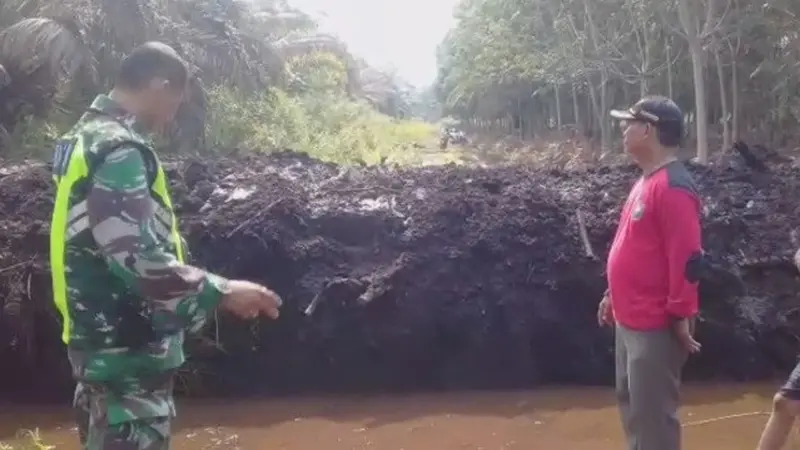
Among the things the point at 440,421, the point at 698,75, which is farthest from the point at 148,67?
the point at 698,75

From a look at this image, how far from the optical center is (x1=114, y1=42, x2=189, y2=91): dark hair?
8.02 ft

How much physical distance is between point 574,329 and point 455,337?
3.04 feet

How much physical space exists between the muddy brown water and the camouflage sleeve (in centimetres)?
295

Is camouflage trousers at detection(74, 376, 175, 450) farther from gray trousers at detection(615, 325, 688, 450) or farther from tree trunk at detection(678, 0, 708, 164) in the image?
tree trunk at detection(678, 0, 708, 164)

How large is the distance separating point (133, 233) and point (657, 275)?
2.13 meters

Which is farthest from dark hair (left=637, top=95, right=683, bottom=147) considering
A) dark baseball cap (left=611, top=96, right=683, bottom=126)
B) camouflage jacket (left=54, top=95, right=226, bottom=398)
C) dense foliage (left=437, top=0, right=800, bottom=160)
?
dense foliage (left=437, top=0, right=800, bottom=160)

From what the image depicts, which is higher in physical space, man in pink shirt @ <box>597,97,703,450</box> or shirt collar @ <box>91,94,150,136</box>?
shirt collar @ <box>91,94,150,136</box>

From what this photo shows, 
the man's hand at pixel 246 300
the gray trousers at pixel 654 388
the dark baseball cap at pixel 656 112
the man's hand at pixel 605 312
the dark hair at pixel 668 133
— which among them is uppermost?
the dark baseball cap at pixel 656 112

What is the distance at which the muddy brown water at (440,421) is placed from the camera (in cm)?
498

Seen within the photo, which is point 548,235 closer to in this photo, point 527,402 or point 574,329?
point 574,329

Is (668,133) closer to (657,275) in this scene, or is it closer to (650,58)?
(657,275)

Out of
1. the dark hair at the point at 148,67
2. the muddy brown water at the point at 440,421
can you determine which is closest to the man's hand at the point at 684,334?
the muddy brown water at the point at 440,421

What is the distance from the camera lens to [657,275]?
131 inches

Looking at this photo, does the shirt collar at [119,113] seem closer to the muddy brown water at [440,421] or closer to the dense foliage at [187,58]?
the muddy brown water at [440,421]
